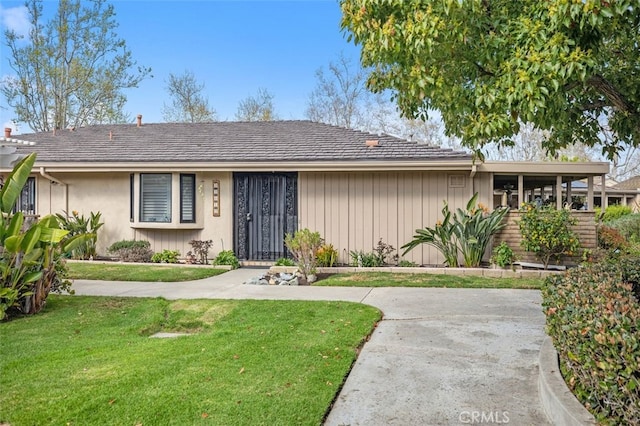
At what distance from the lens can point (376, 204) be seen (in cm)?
1078

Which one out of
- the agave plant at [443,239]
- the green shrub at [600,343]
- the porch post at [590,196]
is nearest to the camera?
the green shrub at [600,343]

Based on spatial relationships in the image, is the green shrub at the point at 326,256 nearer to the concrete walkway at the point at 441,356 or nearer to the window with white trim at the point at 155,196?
the concrete walkway at the point at 441,356

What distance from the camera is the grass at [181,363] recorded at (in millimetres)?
3090

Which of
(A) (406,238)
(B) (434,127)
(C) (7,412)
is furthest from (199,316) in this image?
(B) (434,127)

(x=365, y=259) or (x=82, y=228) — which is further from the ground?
(x=82, y=228)

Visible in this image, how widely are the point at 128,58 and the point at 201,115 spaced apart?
15.6ft

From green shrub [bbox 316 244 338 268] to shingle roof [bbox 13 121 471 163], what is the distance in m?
2.01

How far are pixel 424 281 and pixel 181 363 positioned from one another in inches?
209

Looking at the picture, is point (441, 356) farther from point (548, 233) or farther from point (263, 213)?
point (263, 213)

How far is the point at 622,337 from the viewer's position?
243 centimetres

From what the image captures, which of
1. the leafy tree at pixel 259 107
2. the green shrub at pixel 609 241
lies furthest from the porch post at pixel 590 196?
the leafy tree at pixel 259 107

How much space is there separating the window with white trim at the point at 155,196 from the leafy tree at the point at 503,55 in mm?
7941

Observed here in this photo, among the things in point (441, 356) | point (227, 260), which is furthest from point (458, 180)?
point (441, 356)

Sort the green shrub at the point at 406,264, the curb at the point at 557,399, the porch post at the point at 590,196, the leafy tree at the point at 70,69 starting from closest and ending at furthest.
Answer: the curb at the point at 557,399 → the porch post at the point at 590,196 → the green shrub at the point at 406,264 → the leafy tree at the point at 70,69
